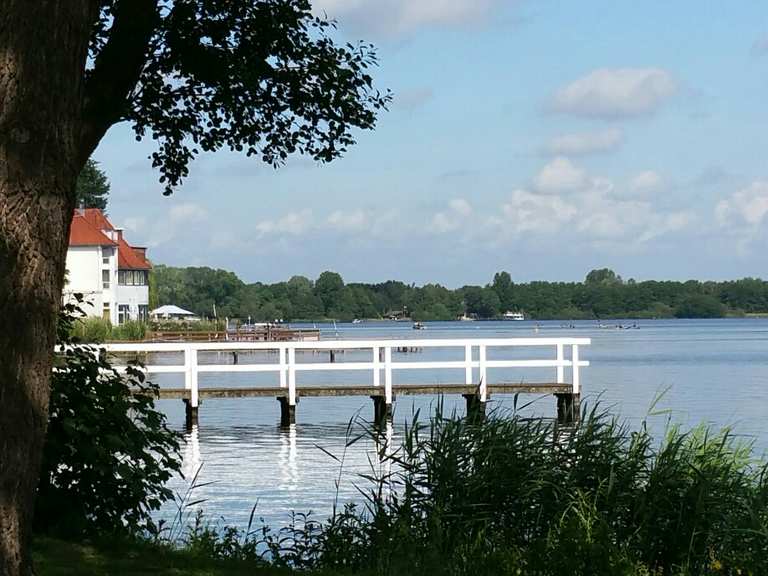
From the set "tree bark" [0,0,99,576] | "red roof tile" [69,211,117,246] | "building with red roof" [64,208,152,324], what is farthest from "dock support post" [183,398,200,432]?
"red roof tile" [69,211,117,246]

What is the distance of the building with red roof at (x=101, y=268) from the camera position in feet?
257

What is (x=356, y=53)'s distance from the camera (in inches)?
553

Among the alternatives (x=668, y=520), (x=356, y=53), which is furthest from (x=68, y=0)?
(x=356, y=53)

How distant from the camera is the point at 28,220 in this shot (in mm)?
6387

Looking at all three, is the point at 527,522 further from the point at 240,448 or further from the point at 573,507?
the point at 240,448

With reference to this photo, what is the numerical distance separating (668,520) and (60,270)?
5373 millimetres

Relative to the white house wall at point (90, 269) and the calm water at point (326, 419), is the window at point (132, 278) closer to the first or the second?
the white house wall at point (90, 269)

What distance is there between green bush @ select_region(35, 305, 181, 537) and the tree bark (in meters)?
3.41

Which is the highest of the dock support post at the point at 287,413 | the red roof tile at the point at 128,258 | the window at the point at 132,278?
the red roof tile at the point at 128,258

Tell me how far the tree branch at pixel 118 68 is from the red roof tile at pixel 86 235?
7057cm

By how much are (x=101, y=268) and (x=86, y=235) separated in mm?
2290

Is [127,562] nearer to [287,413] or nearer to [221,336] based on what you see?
[287,413]

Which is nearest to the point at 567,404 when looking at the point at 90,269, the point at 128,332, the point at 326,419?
the point at 326,419

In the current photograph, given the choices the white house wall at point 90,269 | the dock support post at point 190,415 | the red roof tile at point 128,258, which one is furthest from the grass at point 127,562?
the red roof tile at point 128,258
